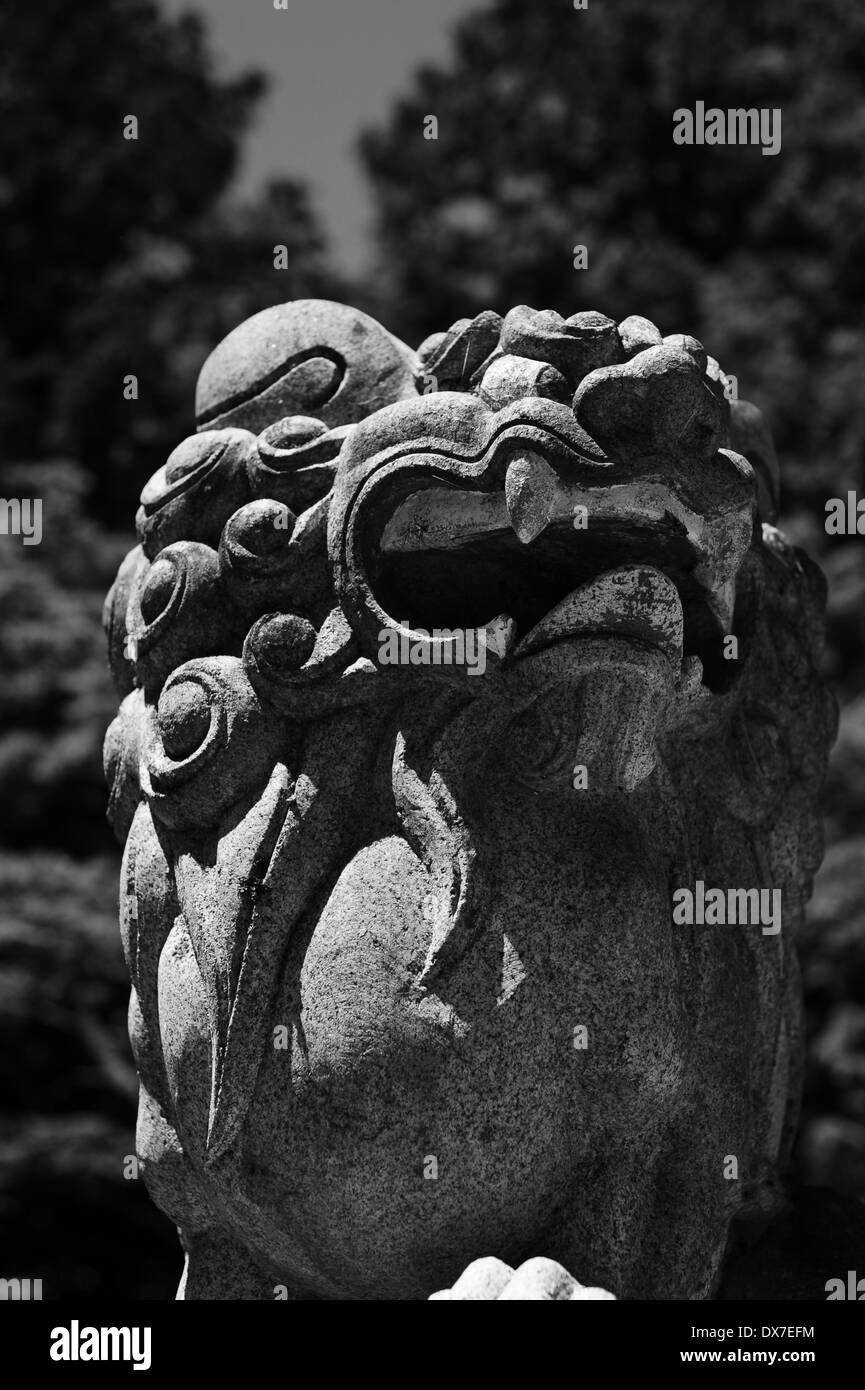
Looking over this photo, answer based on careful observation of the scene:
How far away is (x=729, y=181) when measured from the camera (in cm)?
1206

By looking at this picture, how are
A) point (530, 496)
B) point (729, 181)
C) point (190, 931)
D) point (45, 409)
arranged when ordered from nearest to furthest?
point (530, 496) → point (190, 931) → point (45, 409) → point (729, 181)

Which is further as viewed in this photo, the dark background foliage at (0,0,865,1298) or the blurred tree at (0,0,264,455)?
the blurred tree at (0,0,264,455)

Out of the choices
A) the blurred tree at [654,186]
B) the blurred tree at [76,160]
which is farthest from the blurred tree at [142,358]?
the blurred tree at [654,186]

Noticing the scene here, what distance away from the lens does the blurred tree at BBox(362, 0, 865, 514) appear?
415 inches

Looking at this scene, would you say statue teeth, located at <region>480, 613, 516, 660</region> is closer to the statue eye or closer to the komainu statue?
the komainu statue

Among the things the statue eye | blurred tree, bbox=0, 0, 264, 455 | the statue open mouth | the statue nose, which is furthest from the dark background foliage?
the statue nose

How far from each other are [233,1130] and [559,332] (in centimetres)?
128

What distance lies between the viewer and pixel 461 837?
2.62 meters

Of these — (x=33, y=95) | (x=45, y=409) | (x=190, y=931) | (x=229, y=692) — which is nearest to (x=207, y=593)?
(x=229, y=692)

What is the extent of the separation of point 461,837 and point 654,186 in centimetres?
1061

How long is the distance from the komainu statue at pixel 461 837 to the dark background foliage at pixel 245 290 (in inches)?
222

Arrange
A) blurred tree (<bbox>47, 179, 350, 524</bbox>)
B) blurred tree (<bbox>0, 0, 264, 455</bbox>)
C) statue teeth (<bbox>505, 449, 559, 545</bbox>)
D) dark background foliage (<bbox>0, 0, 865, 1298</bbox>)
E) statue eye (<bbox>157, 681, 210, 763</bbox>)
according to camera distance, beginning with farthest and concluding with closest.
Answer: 1. blurred tree (<bbox>0, 0, 264, 455</bbox>)
2. blurred tree (<bbox>47, 179, 350, 524</bbox>)
3. dark background foliage (<bbox>0, 0, 865, 1298</bbox>)
4. statue eye (<bbox>157, 681, 210, 763</bbox>)
5. statue teeth (<bbox>505, 449, 559, 545</bbox>)

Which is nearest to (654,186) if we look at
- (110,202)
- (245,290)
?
(245,290)

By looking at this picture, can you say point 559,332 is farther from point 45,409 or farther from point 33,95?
point 33,95
